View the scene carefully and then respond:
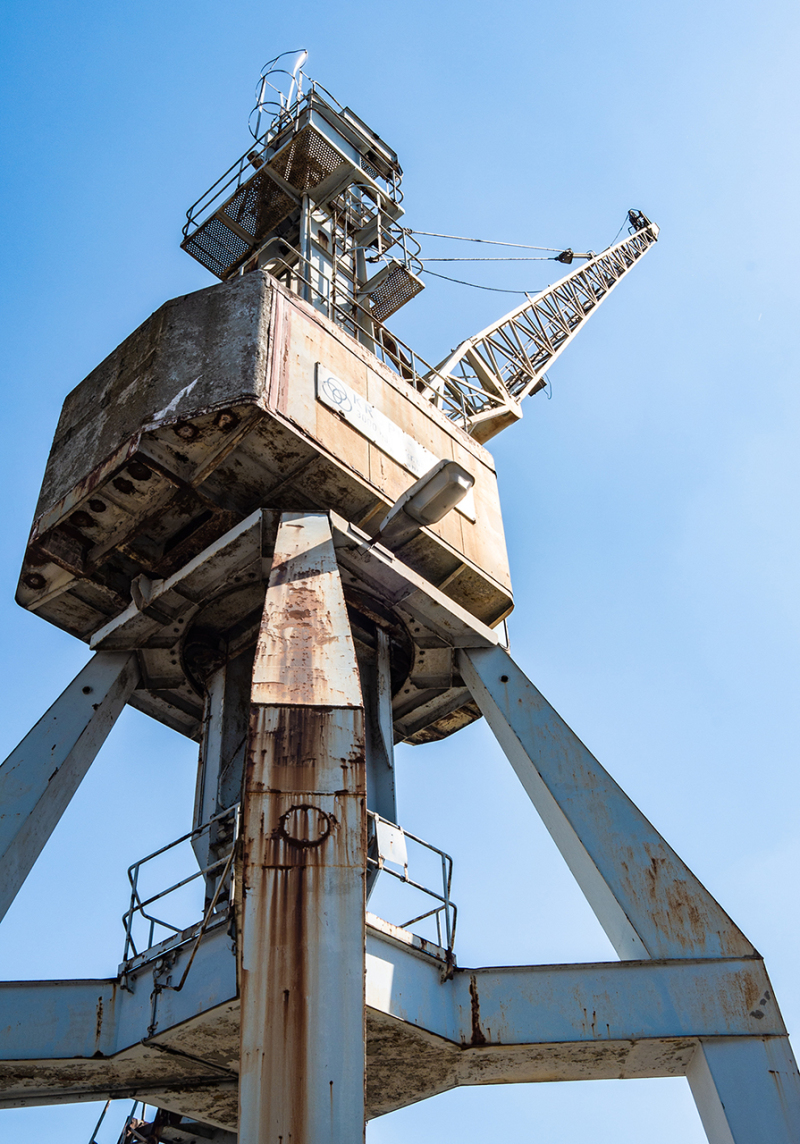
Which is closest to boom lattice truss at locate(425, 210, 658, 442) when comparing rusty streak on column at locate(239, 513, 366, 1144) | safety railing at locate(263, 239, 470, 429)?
safety railing at locate(263, 239, 470, 429)

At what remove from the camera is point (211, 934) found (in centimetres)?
777

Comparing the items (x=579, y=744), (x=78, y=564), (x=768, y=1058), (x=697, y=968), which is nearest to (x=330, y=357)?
→ (x=78, y=564)

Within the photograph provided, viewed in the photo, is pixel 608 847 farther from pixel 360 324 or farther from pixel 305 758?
pixel 360 324

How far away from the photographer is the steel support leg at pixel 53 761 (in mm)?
8789

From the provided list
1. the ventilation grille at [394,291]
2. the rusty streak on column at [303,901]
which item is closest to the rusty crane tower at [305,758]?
the rusty streak on column at [303,901]

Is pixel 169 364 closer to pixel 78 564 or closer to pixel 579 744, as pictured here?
pixel 78 564

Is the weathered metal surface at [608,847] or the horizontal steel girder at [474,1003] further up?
the weathered metal surface at [608,847]

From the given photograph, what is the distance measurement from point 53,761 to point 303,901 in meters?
4.61

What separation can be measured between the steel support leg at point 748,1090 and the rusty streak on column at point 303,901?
10.4 ft

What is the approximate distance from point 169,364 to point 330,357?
169 centimetres

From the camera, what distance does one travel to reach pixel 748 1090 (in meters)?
7.03

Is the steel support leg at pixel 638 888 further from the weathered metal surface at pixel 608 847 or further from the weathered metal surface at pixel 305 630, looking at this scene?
the weathered metal surface at pixel 305 630

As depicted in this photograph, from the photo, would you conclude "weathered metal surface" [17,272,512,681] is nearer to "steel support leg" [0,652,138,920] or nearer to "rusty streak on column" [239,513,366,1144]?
"steel support leg" [0,652,138,920]

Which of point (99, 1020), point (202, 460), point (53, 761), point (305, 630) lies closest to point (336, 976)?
point (305, 630)
